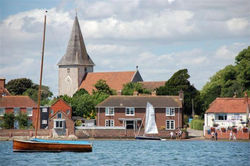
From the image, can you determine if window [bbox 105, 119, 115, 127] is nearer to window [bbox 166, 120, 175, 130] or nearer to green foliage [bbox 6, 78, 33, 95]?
window [bbox 166, 120, 175, 130]

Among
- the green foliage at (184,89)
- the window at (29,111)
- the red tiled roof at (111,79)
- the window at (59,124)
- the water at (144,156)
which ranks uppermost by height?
the red tiled roof at (111,79)

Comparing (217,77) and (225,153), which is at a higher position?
(217,77)

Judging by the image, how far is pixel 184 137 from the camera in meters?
98.2

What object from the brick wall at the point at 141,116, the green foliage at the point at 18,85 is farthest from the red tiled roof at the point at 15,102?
the green foliage at the point at 18,85

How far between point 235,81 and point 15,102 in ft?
150

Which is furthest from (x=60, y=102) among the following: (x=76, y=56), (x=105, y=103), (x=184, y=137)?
(x=76, y=56)

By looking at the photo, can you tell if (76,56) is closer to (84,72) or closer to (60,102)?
(84,72)

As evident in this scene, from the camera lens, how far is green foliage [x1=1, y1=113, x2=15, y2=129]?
103 metres

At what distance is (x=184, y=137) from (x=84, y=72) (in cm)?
6480

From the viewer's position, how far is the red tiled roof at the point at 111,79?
151 m

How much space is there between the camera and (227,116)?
98750 millimetres

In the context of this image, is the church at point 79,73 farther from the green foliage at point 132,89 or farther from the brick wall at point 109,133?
the brick wall at point 109,133

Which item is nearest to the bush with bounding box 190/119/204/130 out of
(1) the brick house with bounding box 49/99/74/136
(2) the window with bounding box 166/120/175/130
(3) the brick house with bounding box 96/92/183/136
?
(3) the brick house with bounding box 96/92/183/136

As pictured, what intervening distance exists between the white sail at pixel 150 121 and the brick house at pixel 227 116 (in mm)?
7945
